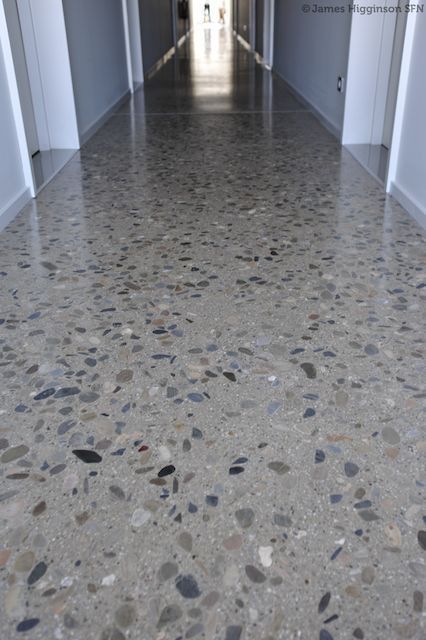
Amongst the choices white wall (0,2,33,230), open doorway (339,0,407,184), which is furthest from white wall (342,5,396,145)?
white wall (0,2,33,230)

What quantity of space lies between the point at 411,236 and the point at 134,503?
2.11 metres

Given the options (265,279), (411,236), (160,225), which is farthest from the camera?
(160,225)

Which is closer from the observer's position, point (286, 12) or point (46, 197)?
point (46, 197)

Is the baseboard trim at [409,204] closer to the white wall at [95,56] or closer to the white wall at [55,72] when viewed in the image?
the white wall at [55,72]

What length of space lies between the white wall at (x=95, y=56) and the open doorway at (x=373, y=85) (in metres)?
2.23

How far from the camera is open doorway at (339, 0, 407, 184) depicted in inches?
165

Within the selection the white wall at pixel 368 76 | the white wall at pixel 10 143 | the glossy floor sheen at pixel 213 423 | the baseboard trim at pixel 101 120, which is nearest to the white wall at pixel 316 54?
the white wall at pixel 368 76

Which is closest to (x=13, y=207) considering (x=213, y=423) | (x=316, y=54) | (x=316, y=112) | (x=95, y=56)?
(x=213, y=423)

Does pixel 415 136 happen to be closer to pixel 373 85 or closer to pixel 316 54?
pixel 373 85

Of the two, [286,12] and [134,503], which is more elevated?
[286,12]

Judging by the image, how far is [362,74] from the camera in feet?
14.6

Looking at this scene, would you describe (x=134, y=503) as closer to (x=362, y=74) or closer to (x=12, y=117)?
(x=12, y=117)

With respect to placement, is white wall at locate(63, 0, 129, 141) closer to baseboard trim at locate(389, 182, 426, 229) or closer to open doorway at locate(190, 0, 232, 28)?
baseboard trim at locate(389, 182, 426, 229)

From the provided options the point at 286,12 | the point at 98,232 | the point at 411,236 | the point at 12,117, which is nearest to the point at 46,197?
the point at 12,117
